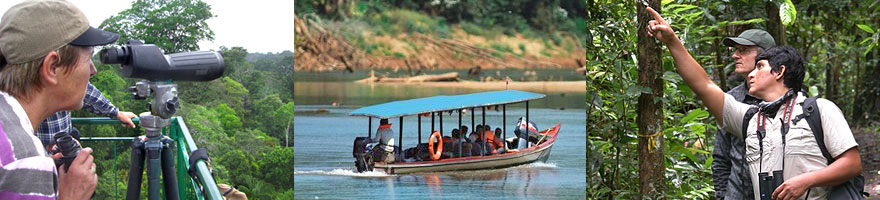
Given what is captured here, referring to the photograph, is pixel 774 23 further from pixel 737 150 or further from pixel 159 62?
pixel 159 62

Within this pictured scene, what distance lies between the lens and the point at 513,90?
3.54 m

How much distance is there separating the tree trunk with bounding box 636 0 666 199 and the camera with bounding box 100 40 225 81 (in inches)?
79.7

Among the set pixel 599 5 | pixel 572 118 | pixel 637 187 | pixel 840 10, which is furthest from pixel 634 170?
pixel 840 10

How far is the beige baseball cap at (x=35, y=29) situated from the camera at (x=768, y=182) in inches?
77.0

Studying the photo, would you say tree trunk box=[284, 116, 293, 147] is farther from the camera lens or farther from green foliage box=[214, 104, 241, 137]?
the camera lens

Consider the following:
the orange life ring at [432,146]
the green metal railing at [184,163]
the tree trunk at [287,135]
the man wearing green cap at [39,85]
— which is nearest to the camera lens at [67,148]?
the man wearing green cap at [39,85]

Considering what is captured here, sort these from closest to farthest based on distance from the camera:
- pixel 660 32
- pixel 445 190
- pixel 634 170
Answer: pixel 660 32 < pixel 445 190 < pixel 634 170

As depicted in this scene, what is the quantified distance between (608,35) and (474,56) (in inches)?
22.3

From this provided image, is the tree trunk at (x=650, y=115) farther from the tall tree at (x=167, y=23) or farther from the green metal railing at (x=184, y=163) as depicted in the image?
the tall tree at (x=167, y=23)

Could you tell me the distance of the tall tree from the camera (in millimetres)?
15977

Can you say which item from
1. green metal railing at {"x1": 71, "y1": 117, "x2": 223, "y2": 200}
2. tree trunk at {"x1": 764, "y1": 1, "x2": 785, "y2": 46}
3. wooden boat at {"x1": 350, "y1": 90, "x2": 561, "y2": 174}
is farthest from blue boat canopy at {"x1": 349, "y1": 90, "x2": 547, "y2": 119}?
tree trunk at {"x1": 764, "y1": 1, "x2": 785, "y2": 46}

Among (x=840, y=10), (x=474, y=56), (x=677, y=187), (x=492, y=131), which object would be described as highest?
(x=840, y=10)

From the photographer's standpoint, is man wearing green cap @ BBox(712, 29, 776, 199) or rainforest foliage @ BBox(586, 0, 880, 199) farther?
rainforest foliage @ BBox(586, 0, 880, 199)

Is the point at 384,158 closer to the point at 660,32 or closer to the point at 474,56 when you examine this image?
the point at 474,56
